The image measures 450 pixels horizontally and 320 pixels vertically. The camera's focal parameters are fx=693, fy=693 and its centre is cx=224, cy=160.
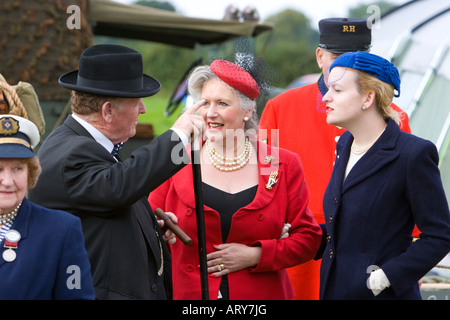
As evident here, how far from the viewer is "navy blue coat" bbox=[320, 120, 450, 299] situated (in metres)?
2.86

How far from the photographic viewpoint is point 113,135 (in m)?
2.87

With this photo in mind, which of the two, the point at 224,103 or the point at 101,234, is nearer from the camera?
the point at 101,234

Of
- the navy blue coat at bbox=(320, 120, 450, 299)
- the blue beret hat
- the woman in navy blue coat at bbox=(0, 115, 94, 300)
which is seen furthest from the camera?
the blue beret hat

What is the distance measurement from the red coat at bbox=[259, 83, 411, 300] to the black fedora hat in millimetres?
1324

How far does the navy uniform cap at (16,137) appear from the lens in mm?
2410

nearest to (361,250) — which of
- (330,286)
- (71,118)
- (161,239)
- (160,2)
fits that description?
(330,286)

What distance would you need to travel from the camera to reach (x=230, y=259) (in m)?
3.33

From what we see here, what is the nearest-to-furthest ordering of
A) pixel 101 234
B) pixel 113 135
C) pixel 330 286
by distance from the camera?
1. pixel 101 234
2. pixel 113 135
3. pixel 330 286

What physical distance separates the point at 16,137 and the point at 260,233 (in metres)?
1.38

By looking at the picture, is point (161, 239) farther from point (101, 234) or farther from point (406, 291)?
point (406, 291)

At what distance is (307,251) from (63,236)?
4.51 ft

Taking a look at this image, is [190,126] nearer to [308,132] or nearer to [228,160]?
[228,160]

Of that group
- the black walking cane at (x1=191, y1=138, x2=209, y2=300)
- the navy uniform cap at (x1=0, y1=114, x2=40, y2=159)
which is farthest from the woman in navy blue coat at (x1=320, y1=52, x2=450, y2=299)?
the navy uniform cap at (x1=0, y1=114, x2=40, y2=159)

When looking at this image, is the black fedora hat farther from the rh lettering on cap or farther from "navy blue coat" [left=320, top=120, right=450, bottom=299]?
the rh lettering on cap
